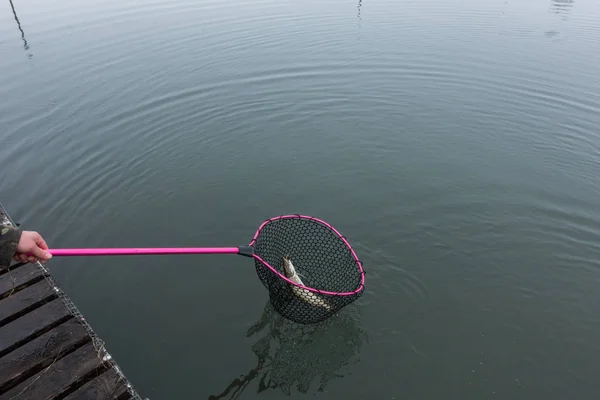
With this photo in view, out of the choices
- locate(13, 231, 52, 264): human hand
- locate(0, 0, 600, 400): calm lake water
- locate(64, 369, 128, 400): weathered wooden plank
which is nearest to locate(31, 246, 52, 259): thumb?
locate(13, 231, 52, 264): human hand

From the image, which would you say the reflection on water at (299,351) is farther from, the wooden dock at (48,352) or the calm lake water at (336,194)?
the wooden dock at (48,352)

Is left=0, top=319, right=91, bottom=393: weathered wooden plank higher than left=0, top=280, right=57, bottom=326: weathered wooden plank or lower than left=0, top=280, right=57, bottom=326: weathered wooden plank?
lower

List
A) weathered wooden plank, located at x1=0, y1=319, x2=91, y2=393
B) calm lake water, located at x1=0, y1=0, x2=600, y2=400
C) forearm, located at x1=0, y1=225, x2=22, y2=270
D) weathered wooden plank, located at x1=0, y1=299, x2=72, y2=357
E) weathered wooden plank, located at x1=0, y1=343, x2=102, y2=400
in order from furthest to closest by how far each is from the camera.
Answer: calm lake water, located at x1=0, y1=0, x2=600, y2=400 < weathered wooden plank, located at x1=0, y1=299, x2=72, y2=357 < weathered wooden plank, located at x1=0, y1=319, x2=91, y2=393 < weathered wooden plank, located at x1=0, y1=343, x2=102, y2=400 < forearm, located at x1=0, y1=225, x2=22, y2=270

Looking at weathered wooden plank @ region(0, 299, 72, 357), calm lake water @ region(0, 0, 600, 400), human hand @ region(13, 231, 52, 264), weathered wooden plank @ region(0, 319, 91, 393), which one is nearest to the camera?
human hand @ region(13, 231, 52, 264)

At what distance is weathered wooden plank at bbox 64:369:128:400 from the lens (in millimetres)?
3543

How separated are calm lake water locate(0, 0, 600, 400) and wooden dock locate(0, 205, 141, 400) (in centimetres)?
118

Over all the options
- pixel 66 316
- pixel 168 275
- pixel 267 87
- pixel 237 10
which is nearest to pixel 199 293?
pixel 168 275

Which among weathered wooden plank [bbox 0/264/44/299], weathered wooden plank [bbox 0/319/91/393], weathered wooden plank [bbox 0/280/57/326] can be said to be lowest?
weathered wooden plank [bbox 0/319/91/393]

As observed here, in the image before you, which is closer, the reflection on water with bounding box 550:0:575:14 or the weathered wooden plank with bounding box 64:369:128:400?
the weathered wooden plank with bounding box 64:369:128:400

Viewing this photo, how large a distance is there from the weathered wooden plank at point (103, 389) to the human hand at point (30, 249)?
1.23 m

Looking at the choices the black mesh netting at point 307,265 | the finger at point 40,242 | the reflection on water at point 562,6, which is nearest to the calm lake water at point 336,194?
the black mesh netting at point 307,265

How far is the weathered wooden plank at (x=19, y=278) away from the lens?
447 cm

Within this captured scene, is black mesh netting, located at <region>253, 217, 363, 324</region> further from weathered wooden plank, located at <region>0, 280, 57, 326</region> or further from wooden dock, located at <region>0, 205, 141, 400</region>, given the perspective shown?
weathered wooden plank, located at <region>0, 280, 57, 326</region>

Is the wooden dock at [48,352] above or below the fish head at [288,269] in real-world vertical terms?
above
